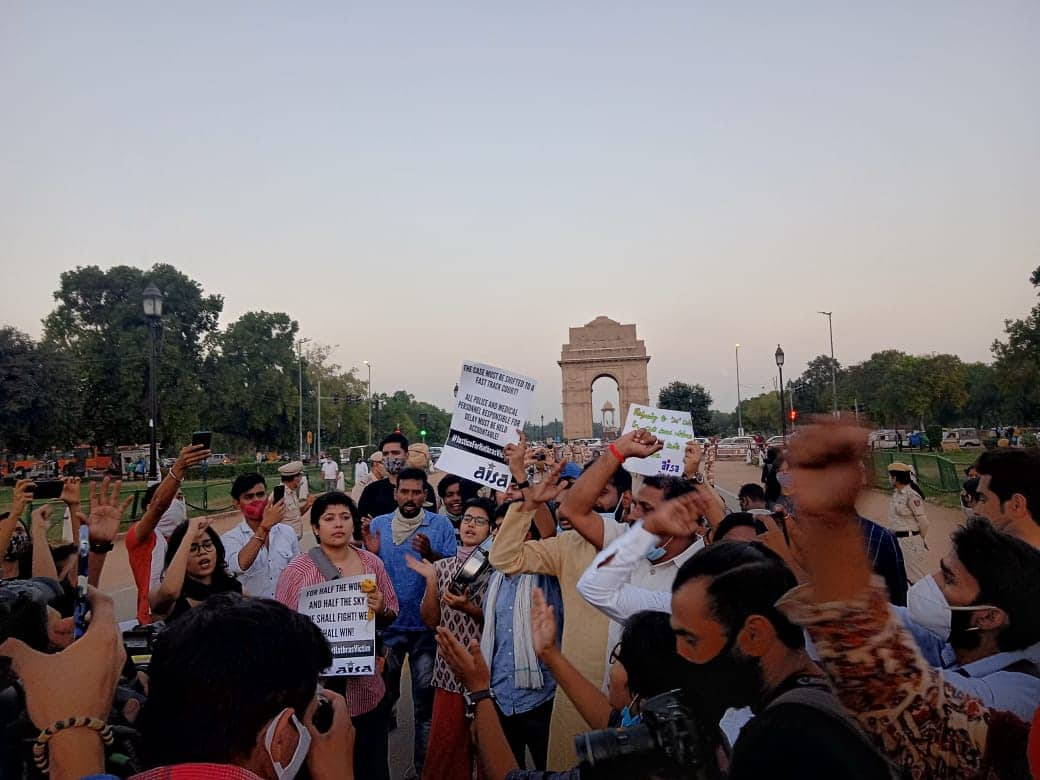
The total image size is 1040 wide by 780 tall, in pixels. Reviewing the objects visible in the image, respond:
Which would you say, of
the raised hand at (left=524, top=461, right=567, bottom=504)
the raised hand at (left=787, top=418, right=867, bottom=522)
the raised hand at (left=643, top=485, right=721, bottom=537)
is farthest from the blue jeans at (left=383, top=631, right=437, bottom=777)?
the raised hand at (left=787, top=418, right=867, bottom=522)

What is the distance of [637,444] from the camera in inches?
121

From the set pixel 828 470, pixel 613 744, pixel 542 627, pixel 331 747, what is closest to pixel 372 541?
pixel 542 627

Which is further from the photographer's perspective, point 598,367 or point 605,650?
point 598,367

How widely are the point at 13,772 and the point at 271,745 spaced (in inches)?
40.4

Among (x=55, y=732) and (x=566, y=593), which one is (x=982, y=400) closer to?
(x=566, y=593)

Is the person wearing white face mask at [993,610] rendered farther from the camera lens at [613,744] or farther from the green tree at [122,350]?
the green tree at [122,350]

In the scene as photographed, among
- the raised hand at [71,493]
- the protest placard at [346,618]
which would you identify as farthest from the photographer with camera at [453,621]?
the raised hand at [71,493]

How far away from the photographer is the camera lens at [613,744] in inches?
67.0

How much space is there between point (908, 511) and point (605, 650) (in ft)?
21.7

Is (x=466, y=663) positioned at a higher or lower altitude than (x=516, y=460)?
lower

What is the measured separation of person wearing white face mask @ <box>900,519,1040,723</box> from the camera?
2.04 metres

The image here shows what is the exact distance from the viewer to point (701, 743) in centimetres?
168

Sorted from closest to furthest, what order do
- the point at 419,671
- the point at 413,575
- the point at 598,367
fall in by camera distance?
the point at 419,671, the point at 413,575, the point at 598,367

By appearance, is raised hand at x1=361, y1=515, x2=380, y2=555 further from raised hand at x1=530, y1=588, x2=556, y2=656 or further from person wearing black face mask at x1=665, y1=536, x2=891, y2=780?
person wearing black face mask at x1=665, y1=536, x2=891, y2=780
